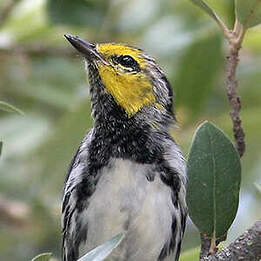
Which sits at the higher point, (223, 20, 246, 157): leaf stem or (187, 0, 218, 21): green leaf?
(187, 0, 218, 21): green leaf

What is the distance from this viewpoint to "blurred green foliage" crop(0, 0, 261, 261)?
15.6ft

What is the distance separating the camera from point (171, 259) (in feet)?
13.8

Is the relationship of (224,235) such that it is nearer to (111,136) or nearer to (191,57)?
(111,136)

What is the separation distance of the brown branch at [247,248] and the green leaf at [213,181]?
331mm

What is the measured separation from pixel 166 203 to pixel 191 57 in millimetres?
1046

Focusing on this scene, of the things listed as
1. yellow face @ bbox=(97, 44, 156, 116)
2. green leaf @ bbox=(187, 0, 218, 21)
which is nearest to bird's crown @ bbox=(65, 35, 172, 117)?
yellow face @ bbox=(97, 44, 156, 116)

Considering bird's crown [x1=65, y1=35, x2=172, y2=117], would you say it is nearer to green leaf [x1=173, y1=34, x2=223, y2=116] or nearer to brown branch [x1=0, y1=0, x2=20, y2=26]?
green leaf [x1=173, y1=34, x2=223, y2=116]

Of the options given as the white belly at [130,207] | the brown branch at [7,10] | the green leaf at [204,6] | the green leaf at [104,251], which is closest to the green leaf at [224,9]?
the green leaf at [204,6]

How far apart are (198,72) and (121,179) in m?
1.01

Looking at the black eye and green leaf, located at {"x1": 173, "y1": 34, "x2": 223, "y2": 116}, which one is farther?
green leaf, located at {"x1": 173, "y1": 34, "x2": 223, "y2": 116}

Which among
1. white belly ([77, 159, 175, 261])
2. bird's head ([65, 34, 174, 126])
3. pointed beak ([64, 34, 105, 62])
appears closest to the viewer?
white belly ([77, 159, 175, 261])

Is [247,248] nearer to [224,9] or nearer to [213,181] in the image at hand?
[213,181]

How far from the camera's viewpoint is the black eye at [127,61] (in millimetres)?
4504

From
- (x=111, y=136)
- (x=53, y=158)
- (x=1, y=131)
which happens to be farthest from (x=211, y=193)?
(x=1, y=131)
